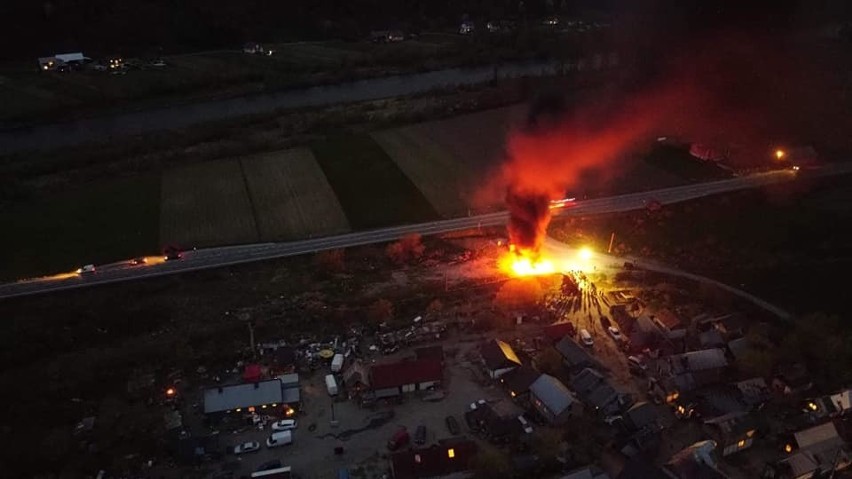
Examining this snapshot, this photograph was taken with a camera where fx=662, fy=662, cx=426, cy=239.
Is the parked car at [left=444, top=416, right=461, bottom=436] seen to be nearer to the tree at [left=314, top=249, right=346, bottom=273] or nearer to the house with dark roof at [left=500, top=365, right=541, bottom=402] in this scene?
the house with dark roof at [left=500, top=365, right=541, bottom=402]

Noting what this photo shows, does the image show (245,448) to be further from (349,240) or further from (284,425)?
(349,240)

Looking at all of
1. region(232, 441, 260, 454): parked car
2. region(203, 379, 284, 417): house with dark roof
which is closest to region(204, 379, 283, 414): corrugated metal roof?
region(203, 379, 284, 417): house with dark roof

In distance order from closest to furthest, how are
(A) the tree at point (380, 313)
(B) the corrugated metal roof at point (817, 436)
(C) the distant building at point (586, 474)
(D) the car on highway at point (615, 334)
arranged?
(C) the distant building at point (586, 474), (B) the corrugated metal roof at point (817, 436), (D) the car on highway at point (615, 334), (A) the tree at point (380, 313)

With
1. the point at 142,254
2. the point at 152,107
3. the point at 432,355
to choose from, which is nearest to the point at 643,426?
the point at 432,355

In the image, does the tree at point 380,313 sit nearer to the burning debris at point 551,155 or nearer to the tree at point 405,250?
the tree at point 405,250

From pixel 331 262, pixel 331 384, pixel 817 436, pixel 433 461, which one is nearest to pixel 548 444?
pixel 433 461

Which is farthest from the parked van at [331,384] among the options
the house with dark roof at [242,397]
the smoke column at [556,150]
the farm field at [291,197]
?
the smoke column at [556,150]

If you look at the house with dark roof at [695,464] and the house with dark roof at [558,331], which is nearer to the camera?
the house with dark roof at [695,464]

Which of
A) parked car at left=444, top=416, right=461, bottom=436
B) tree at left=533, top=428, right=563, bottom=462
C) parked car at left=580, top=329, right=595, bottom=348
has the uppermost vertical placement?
parked car at left=580, top=329, right=595, bottom=348
